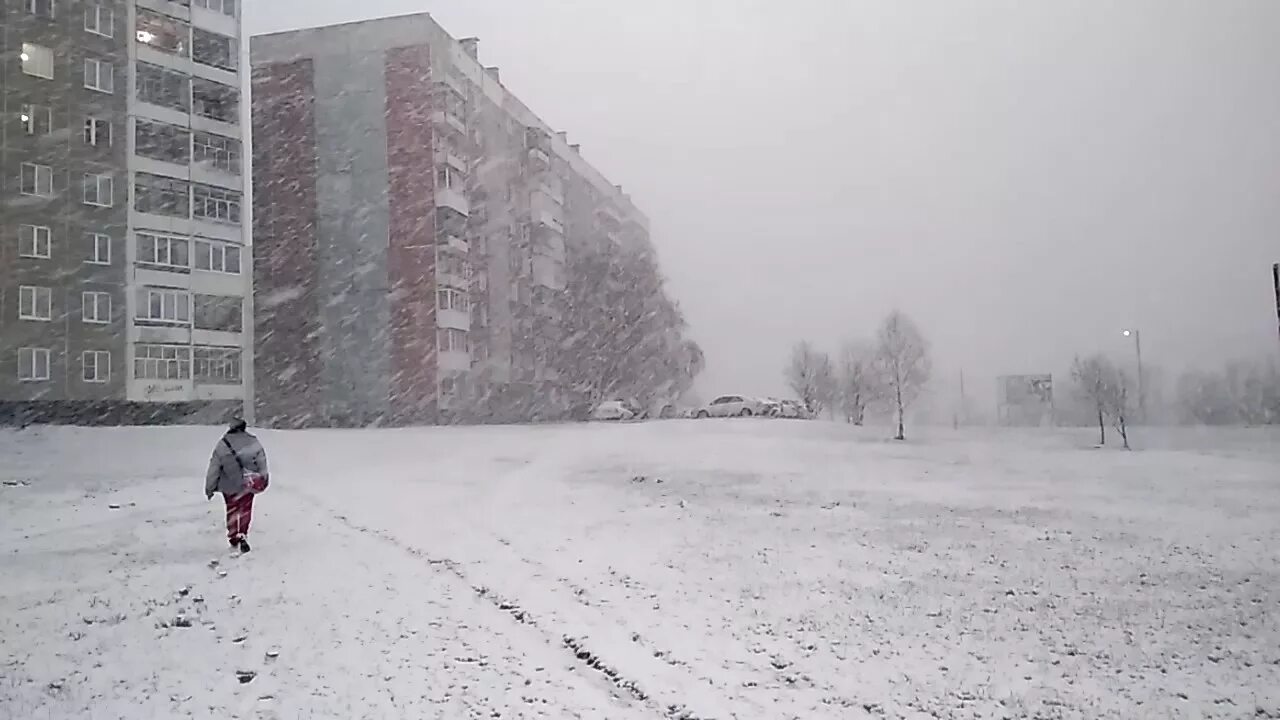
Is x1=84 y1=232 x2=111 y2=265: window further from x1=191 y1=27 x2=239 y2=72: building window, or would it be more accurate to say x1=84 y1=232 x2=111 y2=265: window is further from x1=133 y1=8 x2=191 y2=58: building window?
x1=191 y1=27 x2=239 y2=72: building window

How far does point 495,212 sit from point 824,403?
300 inches

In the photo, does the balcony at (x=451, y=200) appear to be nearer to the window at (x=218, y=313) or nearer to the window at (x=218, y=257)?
the window at (x=218, y=313)

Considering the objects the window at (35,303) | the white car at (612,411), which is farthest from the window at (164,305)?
the white car at (612,411)

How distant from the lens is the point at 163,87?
19844 millimetres

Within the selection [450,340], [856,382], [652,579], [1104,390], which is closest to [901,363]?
[856,382]

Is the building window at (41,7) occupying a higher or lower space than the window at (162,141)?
higher

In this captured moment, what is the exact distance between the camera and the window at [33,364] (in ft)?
39.8

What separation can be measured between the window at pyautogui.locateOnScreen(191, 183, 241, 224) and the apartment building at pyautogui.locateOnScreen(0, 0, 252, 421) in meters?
0.03

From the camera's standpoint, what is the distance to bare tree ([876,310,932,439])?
11477 mm

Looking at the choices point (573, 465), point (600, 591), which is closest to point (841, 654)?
point (600, 591)

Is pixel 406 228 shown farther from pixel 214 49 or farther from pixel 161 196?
pixel 214 49

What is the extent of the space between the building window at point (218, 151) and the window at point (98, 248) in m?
4.88

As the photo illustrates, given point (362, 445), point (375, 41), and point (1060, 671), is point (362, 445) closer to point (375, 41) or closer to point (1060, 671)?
point (375, 41)

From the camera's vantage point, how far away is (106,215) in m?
17.0
